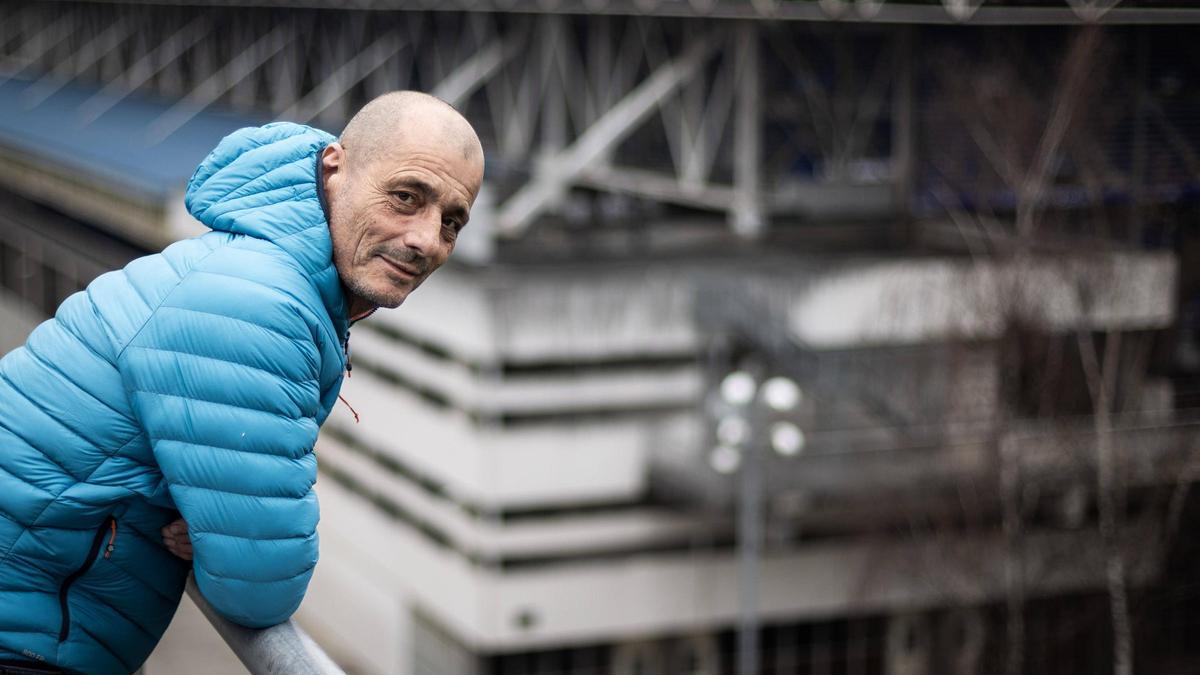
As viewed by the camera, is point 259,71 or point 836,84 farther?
point 259,71

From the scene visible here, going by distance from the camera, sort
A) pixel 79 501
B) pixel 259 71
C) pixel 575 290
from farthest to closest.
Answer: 1. pixel 259 71
2. pixel 575 290
3. pixel 79 501

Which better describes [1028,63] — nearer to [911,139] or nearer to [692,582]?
[911,139]

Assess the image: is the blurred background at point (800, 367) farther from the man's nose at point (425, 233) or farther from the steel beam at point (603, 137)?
the man's nose at point (425, 233)

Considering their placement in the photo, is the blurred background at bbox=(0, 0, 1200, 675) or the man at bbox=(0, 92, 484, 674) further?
the blurred background at bbox=(0, 0, 1200, 675)

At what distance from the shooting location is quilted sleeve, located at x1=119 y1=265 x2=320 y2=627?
2938 millimetres

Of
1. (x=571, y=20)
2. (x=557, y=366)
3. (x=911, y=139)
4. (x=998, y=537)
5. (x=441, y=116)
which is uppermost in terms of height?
(x=571, y=20)

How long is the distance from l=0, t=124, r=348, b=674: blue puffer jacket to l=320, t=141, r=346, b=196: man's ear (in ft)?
0.36

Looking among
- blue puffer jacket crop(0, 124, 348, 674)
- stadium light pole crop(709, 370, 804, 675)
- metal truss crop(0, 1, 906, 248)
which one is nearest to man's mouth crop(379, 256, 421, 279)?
blue puffer jacket crop(0, 124, 348, 674)

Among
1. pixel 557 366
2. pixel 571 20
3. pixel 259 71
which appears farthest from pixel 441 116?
pixel 259 71

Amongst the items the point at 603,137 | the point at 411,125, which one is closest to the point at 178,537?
the point at 411,125

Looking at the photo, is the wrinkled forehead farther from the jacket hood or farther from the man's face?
the jacket hood

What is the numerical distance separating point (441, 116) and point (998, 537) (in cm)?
2061

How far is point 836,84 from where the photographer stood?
1042 inches

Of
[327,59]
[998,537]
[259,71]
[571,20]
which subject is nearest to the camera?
[998,537]
